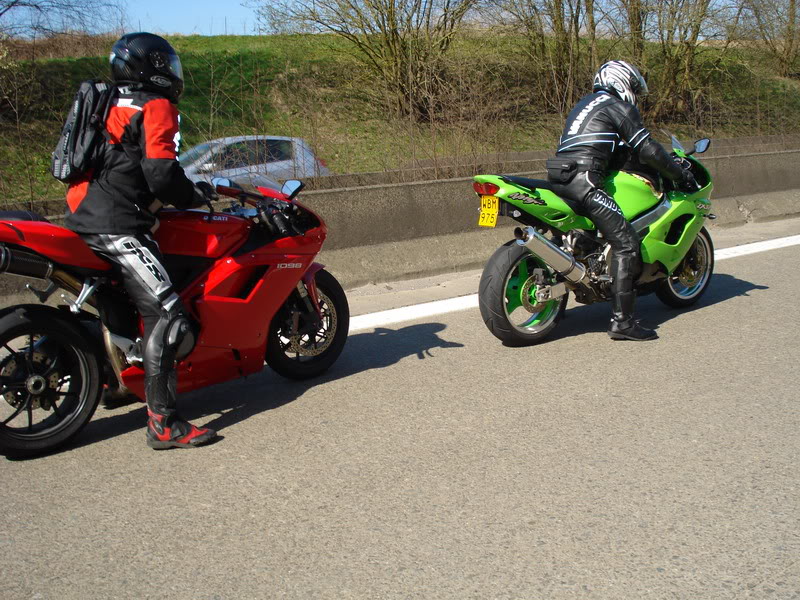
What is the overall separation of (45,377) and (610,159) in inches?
158

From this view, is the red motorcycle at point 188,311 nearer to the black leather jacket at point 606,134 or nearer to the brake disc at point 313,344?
the brake disc at point 313,344

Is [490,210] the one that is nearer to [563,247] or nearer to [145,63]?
[563,247]

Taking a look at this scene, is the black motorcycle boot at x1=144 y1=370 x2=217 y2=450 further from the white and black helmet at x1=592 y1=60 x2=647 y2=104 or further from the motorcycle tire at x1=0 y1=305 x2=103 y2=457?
the white and black helmet at x1=592 y1=60 x2=647 y2=104

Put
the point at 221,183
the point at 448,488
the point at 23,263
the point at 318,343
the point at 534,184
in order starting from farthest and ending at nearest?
the point at 534,184 < the point at 318,343 < the point at 221,183 < the point at 23,263 < the point at 448,488

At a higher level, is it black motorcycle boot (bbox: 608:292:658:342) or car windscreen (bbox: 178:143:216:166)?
car windscreen (bbox: 178:143:216:166)

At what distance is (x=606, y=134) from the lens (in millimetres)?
5945

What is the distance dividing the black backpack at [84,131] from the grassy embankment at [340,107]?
3823 millimetres

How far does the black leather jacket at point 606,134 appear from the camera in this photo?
234 inches

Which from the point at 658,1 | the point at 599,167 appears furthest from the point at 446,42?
the point at 599,167

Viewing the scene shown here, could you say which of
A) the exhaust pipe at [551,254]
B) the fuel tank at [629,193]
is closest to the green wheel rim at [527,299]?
the exhaust pipe at [551,254]

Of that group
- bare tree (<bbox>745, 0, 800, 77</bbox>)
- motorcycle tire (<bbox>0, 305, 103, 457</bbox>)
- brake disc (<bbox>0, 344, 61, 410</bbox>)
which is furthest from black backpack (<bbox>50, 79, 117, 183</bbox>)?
bare tree (<bbox>745, 0, 800, 77</bbox>)

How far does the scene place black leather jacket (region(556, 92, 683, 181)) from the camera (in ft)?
19.5

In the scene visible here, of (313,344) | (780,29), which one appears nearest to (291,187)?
(313,344)

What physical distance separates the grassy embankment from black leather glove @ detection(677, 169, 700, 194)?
13.0 feet
